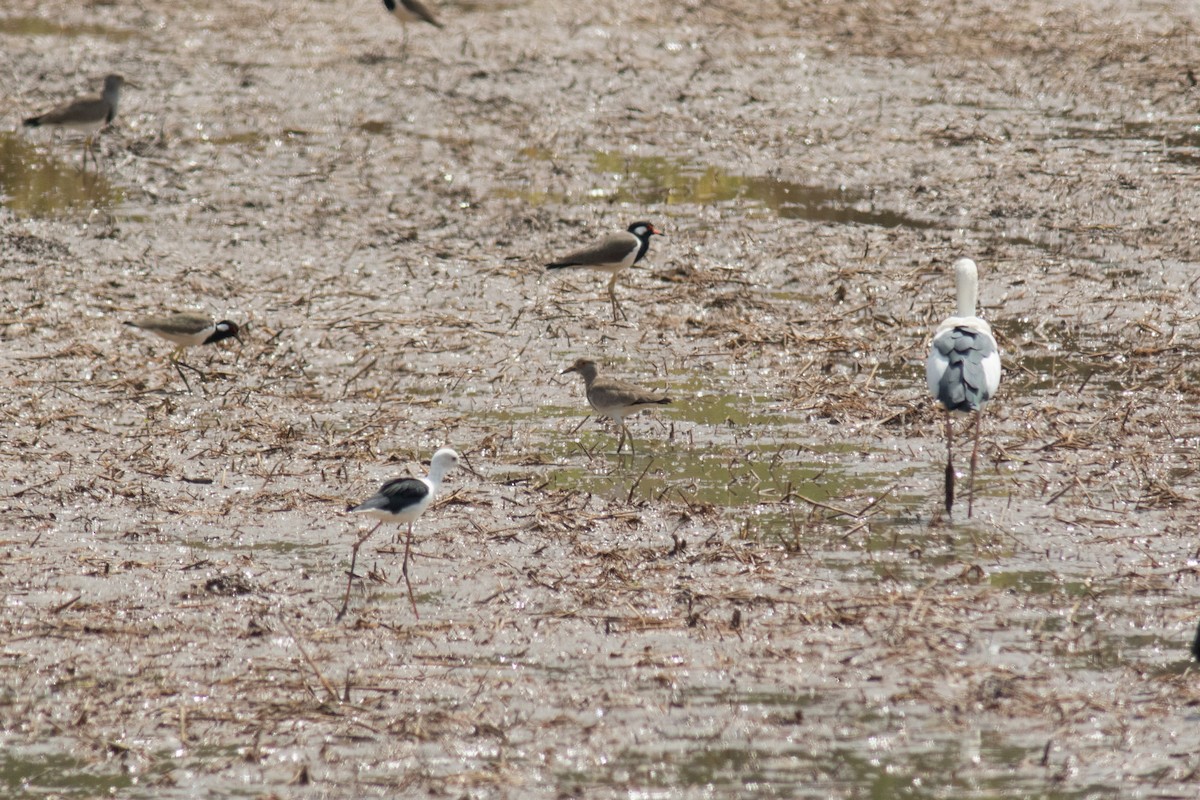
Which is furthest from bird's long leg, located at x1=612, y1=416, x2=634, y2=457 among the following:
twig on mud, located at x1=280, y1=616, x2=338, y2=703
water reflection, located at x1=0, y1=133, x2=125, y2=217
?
water reflection, located at x1=0, y1=133, x2=125, y2=217

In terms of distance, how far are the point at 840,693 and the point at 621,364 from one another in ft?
17.1

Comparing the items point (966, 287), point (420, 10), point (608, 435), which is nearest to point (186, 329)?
point (608, 435)

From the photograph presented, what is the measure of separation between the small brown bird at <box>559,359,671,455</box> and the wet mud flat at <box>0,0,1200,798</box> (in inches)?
7.8

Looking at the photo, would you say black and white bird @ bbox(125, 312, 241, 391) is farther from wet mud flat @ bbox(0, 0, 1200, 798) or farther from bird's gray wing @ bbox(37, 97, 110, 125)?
bird's gray wing @ bbox(37, 97, 110, 125)

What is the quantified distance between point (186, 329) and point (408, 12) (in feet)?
38.8

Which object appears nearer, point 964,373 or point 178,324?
point 964,373

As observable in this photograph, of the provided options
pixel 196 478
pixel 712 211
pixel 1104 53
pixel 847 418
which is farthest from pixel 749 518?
pixel 1104 53

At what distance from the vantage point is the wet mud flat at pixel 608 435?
6.52m

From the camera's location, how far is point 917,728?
254 inches

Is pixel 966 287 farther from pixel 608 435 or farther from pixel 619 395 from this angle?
pixel 608 435

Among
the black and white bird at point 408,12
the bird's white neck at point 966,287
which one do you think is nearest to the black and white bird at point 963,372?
the bird's white neck at point 966,287

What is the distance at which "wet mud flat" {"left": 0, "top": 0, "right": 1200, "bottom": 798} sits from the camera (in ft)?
21.4

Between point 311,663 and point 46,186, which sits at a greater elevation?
point 311,663

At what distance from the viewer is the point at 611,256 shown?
1274 cm
